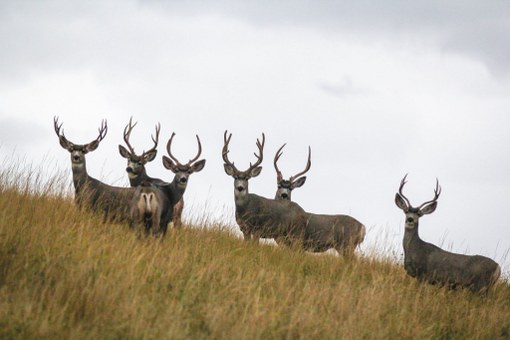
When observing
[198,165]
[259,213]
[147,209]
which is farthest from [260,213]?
[147,209]

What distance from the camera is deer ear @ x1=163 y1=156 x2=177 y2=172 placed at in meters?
13.9

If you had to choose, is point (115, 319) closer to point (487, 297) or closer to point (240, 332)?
point (240, 332)

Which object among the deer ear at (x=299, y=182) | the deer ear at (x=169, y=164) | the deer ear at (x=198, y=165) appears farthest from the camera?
the deer ear at (x=299, y=182)

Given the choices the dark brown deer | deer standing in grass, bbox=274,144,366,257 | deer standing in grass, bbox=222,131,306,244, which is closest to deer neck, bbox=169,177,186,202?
the dark brown deer

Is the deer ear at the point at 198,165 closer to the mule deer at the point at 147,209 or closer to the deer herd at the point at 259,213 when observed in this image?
the deer herd at the point at 259,213

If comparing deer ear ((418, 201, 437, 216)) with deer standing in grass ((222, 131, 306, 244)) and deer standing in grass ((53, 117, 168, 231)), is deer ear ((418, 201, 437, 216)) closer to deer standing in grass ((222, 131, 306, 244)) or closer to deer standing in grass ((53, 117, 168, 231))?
deer standing in grass ((222, 131, 306, 244))

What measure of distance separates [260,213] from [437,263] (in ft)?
13.1

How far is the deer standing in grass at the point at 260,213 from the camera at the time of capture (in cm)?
1545

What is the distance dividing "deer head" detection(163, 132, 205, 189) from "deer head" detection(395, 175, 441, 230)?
363 centimetres

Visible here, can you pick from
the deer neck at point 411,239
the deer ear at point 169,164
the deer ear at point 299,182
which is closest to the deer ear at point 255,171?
the deer ear at point 299,182

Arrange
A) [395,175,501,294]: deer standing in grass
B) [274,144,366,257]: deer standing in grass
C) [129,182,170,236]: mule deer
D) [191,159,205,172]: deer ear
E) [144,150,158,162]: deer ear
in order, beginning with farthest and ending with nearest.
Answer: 1. [274,144,366,257]: deer standing in grass
2. [144,150,158,162]: deer ear
3. [191,159,205,172]: deer ear
4. [395,175,501,294]: deer standing in grass
5. [129,182,170,236]: mule deer

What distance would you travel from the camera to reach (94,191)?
14.2m

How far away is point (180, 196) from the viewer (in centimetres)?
1373

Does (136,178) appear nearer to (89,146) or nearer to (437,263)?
(89,146)
